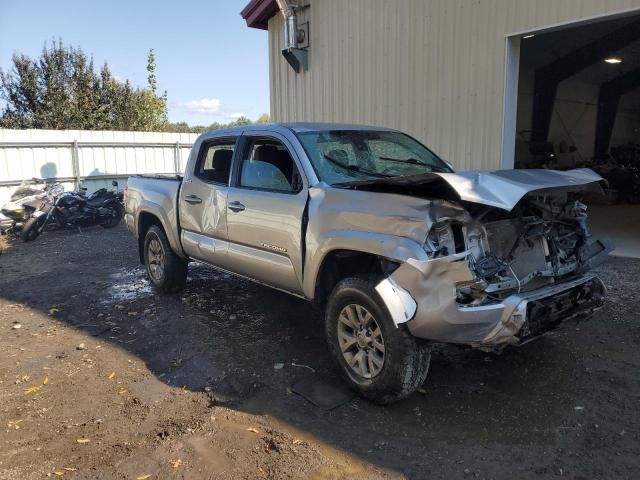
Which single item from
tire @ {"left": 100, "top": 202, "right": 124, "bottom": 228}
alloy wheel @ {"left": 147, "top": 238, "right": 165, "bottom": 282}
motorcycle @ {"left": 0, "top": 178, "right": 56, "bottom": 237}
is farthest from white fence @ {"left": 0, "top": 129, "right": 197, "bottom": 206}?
alloy wheel @ {"left": 147, "top": 238, "right": 165, "bottom": 282}

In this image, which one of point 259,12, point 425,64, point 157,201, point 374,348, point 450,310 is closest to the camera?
point 450,310

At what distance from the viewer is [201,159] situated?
5.69m

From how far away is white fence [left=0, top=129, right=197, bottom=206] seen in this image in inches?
489

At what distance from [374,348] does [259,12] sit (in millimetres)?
9219

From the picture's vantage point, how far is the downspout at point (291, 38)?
10.1 m

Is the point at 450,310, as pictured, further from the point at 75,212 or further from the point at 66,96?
the point at 66,96

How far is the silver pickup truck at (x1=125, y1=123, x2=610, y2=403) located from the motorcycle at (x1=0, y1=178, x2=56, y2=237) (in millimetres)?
7781

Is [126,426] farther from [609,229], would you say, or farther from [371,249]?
[609,229]

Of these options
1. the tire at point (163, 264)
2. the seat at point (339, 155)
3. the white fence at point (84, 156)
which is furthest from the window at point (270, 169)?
the white fence at point (84, 156)

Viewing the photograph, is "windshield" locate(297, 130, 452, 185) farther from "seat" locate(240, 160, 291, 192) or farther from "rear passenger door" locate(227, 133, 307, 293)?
"seat" locate(240, 160, 291, 192)

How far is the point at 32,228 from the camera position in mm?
10750

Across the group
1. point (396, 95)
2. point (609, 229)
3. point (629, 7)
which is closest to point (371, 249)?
point (629, 7)

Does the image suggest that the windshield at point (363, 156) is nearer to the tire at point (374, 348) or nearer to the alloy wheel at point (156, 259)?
the tire at point (374, 348)

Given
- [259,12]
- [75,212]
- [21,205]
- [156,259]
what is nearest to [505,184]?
[156,259]
